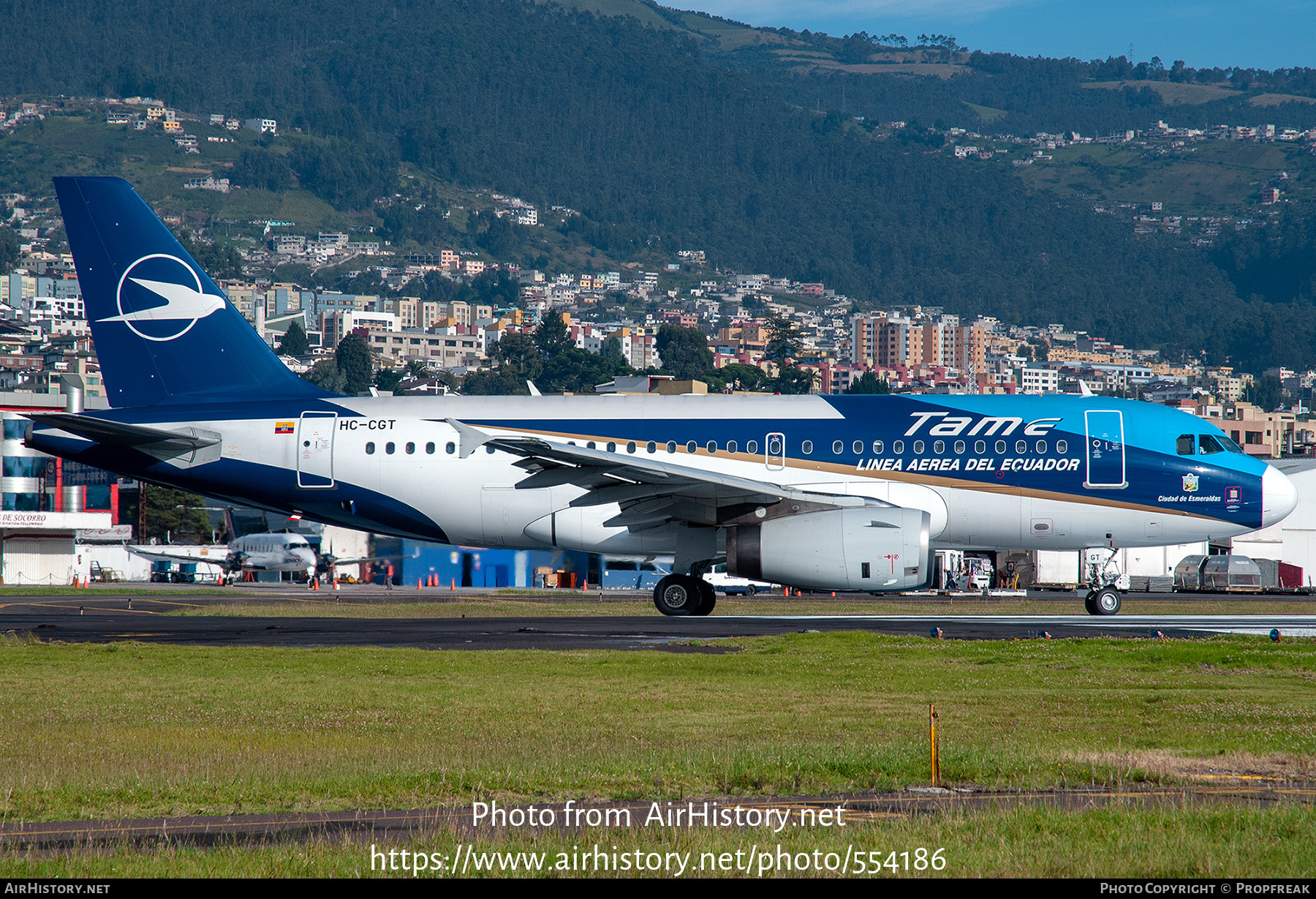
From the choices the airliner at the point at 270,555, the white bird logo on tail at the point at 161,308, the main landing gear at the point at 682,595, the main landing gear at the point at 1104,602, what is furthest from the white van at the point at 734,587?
the airliner at the point at 270,555

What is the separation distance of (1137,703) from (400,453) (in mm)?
17712

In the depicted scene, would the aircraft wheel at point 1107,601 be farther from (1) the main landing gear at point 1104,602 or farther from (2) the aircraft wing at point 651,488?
(2) the aircraft wing at point 651,488

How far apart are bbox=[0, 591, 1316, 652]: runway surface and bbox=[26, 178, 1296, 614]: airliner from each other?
1.50m

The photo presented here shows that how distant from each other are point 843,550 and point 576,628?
17.8 ft

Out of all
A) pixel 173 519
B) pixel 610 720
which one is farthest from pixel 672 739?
pixel 173 519

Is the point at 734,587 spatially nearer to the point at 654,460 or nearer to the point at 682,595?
the point at 682,595

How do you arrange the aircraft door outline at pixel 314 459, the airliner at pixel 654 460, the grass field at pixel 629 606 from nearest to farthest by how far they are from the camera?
the airliner at pixel 654 460, the aircraft door outline at pixel 314 459, the grass field at pixel 629 606

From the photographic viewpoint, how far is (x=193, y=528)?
122m

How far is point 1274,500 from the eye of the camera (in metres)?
27.4

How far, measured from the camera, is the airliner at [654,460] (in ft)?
85.9

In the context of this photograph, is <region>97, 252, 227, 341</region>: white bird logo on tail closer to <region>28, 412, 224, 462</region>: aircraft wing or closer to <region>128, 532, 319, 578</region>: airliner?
<region>28, 412, 224, 462</region>: aircraft wing

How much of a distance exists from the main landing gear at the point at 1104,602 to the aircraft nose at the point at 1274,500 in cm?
374

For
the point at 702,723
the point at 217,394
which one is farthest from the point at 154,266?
the point at 702,723

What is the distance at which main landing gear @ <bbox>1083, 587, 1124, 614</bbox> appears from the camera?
2998 centimetres
